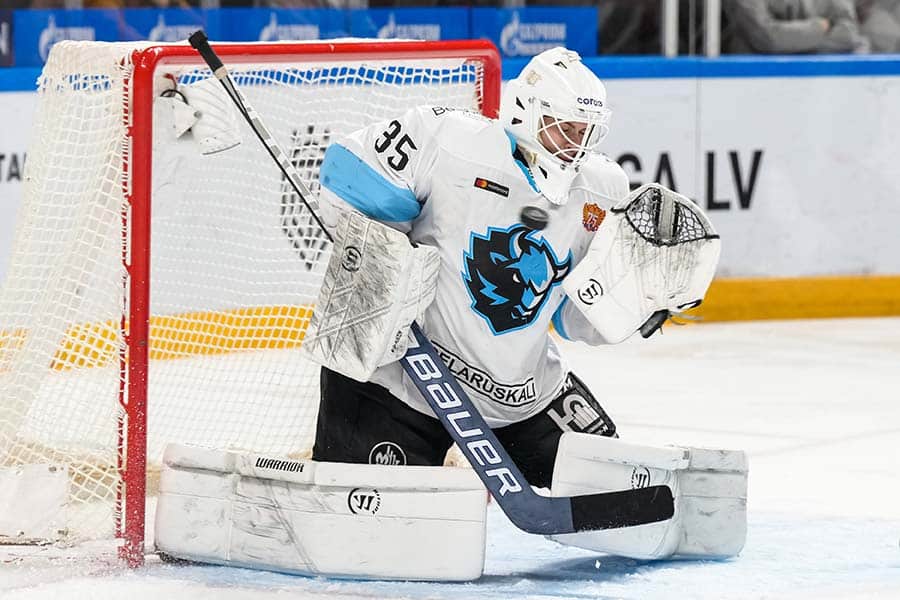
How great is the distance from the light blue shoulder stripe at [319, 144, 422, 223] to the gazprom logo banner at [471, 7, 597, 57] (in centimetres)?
293

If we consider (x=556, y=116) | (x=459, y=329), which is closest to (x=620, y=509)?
(x=459, y=329)

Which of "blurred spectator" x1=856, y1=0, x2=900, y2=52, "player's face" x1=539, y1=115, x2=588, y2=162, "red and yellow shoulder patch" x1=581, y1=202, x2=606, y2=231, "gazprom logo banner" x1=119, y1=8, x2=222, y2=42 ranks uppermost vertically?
"player's face" x1=539, y1=115, x2=588, y2=162

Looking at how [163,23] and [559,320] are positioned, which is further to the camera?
[163,23]

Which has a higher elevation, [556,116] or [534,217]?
[556,116]

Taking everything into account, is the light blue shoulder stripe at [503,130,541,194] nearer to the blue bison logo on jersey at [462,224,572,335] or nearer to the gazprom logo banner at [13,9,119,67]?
the blue bison logo on jersey at [462,224,572,335]

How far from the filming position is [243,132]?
483cm

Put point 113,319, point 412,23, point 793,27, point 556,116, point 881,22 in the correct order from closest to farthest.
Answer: point 556,116 < point 113,319 < point 412,23 < point 793,27 < point 881,22

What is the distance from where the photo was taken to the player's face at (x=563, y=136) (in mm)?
3086

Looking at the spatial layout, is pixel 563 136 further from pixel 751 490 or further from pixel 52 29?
pixel 52 29

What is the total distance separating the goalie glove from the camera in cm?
316

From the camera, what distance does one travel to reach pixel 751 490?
3988 millimetres

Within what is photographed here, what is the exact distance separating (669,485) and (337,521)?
0.60m

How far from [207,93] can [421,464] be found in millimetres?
785

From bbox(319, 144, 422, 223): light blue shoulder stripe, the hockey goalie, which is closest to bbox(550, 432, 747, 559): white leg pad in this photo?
the hockey goalie
